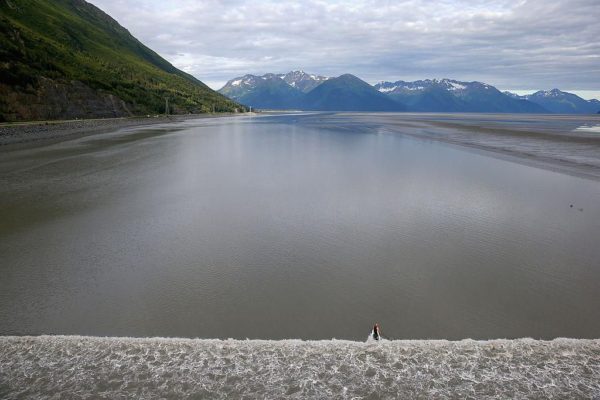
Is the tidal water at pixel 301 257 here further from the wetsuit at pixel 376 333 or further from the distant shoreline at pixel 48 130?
the distant shoreline at pixel 48 130

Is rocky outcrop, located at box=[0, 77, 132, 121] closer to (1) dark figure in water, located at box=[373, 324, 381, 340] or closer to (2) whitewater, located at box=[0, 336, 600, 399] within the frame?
(2) whitewater, located at box=[0, 336, 600, 399]

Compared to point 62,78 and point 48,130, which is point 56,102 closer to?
point 62,78

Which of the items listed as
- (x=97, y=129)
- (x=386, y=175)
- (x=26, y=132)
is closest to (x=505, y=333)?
(x=386, y=175)

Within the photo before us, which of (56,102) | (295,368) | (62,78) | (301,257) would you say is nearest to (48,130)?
(56,102)

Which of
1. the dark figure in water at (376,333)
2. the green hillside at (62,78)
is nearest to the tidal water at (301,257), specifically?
the dark figure in water at (376,333)

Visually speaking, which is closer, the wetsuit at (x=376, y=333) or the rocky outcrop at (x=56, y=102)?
the wetsuit at (x=376, y=333)
